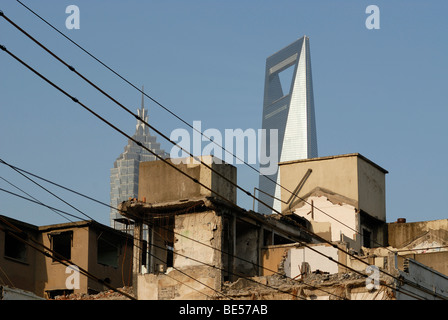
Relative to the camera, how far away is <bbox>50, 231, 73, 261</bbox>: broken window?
173 feet

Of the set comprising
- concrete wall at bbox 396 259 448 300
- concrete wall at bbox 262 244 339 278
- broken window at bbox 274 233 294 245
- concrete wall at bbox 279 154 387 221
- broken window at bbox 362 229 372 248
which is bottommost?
concrete wall at bbox 396 259 448 300

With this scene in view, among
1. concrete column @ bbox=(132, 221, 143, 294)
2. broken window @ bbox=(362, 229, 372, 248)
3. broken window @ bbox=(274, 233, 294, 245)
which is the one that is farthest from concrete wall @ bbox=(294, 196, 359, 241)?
concrete column @ bbox=(132, 221, 143, 294)

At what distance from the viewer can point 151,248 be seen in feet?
139

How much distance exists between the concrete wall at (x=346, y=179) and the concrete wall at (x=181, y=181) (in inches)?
333

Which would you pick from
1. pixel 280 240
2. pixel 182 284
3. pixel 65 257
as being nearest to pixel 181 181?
pixel 182 284

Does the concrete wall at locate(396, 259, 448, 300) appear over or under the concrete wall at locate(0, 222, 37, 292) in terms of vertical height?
under

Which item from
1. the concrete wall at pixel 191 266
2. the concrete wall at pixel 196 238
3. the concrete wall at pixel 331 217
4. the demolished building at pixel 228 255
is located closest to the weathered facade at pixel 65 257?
the demolished building at pixel 228 255

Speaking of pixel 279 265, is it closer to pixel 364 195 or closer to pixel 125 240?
pixel 364 195

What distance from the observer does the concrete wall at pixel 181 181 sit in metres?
41.8

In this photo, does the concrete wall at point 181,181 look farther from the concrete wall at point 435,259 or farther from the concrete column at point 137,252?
the concrete wall at point 435,259

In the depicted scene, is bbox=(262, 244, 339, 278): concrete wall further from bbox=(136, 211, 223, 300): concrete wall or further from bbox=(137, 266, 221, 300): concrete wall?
bbox=(137, 266, 221, 300): concrete wall

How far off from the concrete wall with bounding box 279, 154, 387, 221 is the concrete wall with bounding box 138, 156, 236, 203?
8.45 meters

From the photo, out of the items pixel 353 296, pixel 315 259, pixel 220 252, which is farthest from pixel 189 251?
pixel 353 296

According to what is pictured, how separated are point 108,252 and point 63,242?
8.67 feet
